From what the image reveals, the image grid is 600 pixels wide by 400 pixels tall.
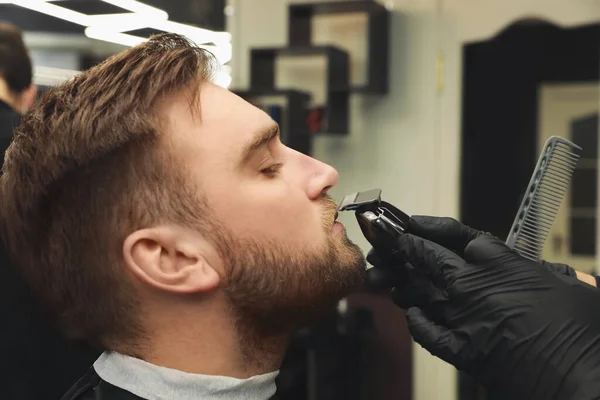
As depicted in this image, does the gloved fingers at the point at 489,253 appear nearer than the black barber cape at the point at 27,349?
Yes

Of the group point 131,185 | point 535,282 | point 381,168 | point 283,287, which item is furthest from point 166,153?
point 381,168

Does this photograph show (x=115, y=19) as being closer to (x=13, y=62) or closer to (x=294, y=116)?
(x=13, y=62)

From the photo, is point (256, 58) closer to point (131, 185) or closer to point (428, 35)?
point (428, 35)

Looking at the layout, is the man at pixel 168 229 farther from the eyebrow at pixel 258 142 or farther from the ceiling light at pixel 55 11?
the ceiling light at pixel 55 11

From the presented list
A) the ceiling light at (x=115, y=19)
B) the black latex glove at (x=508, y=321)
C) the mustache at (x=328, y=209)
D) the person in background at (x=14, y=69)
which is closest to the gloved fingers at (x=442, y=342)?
the black latex glove at (x=508, y=321)

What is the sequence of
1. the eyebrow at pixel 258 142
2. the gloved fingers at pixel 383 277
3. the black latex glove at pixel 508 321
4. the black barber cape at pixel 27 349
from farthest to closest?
1. the black barber cape at pixel 27 349
2. the gloved fingers at pixel 383 277
3. the eyebrow at pixel 258 142
4. the black latex glove at pixel 508 321

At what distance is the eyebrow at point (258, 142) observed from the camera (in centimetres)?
118

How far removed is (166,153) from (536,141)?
2.61 metres

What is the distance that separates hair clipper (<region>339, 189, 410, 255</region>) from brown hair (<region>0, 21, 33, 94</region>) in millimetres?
1507

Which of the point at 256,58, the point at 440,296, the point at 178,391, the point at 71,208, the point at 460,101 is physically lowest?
the point at 178,391

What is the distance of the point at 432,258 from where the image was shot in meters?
1.15

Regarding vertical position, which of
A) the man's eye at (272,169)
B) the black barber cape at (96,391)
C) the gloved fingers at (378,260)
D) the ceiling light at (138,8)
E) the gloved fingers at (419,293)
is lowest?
the black barber cape at (96,391)

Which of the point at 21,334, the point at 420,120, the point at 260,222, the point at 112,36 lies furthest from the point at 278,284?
the point at 420,120

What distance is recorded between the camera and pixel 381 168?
326cm
